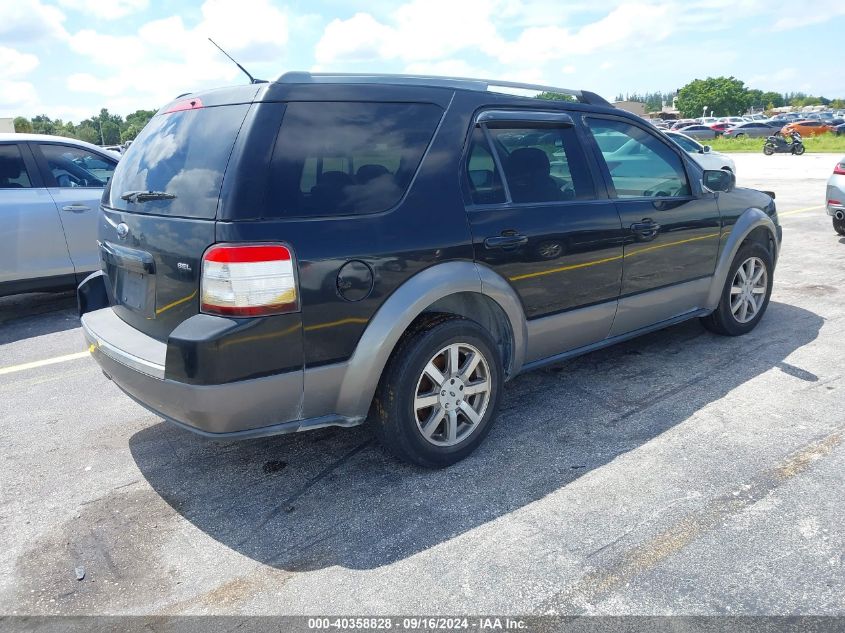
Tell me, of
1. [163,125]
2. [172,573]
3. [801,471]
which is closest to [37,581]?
[172,573]

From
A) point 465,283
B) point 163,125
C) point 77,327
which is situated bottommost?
point 77,327

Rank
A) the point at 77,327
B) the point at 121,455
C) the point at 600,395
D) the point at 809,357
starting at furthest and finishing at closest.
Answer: the point at 77,327, the point at 809,357, the point at 600,395, the point at 121,455

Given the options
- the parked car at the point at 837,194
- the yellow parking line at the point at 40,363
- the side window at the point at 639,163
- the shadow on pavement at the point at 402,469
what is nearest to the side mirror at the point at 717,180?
the side window at the point at 639,163

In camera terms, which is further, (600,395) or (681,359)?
Answer: (681,359)

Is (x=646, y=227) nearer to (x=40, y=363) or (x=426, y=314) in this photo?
(x=426, y=314)

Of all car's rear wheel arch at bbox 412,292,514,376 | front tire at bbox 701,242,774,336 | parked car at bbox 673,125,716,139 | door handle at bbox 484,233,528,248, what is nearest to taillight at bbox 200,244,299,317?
car's rear wheel arch at bbox 412,292,514,376

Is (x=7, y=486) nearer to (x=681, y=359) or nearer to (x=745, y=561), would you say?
(x=745, y=561)

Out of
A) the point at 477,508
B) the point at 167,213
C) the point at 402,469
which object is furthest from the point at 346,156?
the point at 477,508

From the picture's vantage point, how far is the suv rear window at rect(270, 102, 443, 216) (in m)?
2.84

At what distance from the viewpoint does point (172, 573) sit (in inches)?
105

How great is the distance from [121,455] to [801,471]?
3.48 metres

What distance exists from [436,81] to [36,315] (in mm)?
5254

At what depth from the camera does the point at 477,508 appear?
3.03 meters

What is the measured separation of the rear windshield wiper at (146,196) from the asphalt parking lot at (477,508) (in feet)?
4.49
